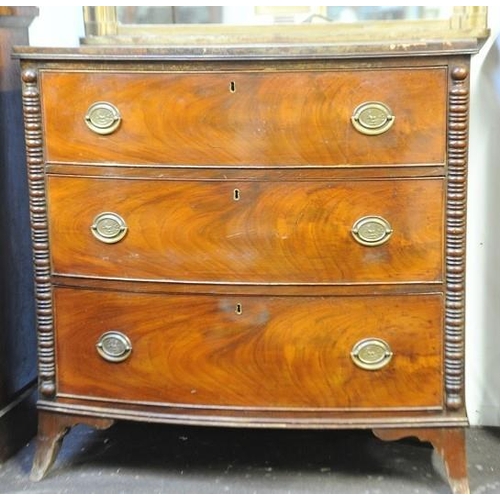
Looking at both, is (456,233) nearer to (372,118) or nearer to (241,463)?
(372,118)

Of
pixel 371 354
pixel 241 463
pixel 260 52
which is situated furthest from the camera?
pixel 241 463

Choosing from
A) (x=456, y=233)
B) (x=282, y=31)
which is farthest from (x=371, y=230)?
(x=282, y=31)

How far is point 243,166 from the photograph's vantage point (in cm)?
162

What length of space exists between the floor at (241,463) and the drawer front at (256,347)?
24 centimetres

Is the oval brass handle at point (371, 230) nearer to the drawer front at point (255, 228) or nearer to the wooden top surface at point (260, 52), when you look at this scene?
the drawer front at point (255, 228)

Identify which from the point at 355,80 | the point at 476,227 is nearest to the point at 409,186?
the point at 355,80

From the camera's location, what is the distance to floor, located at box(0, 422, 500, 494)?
71.8 inches

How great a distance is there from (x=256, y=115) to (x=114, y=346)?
0.60 m

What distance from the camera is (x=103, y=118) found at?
5.37 ft

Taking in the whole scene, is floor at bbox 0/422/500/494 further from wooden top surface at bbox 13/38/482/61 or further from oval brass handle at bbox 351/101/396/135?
wooden top surface at bbox 13/38/482/61

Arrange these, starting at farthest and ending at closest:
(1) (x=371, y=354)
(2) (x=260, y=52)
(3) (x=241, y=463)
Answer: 1. (3) (x=241, y=463)
2. (1) (x=371, y=354)
3. (2) (x=260, y=52)

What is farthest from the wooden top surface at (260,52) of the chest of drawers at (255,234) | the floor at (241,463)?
the floor at (241,463)

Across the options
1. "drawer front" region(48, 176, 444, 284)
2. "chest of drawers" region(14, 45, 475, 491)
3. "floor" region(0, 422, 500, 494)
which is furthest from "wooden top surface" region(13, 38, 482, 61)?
"floor" region(0, 422, 500, 494)

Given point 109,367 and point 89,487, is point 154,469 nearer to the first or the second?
point 89,487
